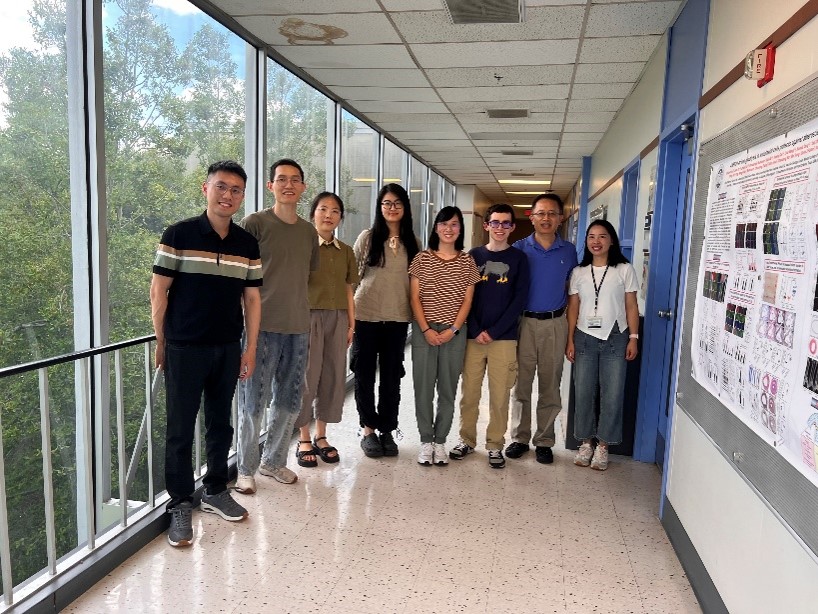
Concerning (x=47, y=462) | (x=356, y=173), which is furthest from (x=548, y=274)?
(x=356, y=173)

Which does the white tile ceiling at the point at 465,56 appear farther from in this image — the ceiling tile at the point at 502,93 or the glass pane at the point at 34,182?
the glass pane at the point at 34,182

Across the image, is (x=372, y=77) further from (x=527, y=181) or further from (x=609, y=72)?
(x=527, y=181)

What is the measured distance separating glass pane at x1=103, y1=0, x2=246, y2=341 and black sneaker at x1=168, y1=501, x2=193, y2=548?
0.85 m

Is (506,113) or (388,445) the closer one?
(388,445)

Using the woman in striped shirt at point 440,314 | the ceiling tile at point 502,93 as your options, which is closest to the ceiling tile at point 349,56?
the ceiling tile at point 502,93

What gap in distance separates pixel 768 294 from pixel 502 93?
12.7 ft

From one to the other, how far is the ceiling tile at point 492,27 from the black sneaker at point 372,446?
2.53 meters

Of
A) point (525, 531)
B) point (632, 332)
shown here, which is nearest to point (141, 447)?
point (525, 531)

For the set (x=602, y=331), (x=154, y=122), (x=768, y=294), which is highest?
(x=154, y=122)

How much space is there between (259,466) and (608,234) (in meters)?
2.39

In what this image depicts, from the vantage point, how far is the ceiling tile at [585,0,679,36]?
3.21 meters

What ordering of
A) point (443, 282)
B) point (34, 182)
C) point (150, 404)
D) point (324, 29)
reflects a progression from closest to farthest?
point (34, 182)
point (150, 404)
point (443, 282)
point (324, 29)

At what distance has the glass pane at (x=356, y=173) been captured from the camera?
5832 mm

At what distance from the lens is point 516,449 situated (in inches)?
148
